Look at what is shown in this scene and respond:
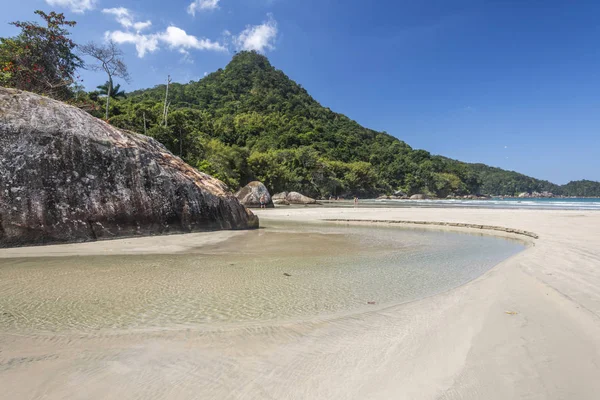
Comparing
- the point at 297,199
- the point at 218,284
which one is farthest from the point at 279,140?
the point at 218,284

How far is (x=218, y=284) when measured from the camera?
5410mm

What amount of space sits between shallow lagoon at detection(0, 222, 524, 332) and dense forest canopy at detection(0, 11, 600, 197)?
14832 millimetres

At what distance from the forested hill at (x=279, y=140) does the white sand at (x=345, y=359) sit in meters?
34.6

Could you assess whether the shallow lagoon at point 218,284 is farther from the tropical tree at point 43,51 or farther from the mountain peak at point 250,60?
the mountain peak at point 250,60

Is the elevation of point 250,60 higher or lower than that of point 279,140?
higher

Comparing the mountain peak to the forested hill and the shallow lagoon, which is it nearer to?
the forested hill

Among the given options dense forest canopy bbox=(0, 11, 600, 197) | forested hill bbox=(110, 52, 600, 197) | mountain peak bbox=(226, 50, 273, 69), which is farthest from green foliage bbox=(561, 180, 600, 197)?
mountain peak bbox=(226, 50, 273, 69)

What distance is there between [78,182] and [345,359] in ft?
35.6

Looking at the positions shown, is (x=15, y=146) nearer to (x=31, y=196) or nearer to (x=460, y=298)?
(x=31, y=196)

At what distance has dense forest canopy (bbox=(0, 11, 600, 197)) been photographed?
2146 centimetres

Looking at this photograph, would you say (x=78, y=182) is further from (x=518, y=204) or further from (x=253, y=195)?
(x=518, y=204)

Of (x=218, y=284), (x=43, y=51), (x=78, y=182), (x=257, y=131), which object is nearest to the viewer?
(x=218, y=284)

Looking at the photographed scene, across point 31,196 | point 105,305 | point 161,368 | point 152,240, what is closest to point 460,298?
point 161,368

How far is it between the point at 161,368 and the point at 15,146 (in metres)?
10.4
